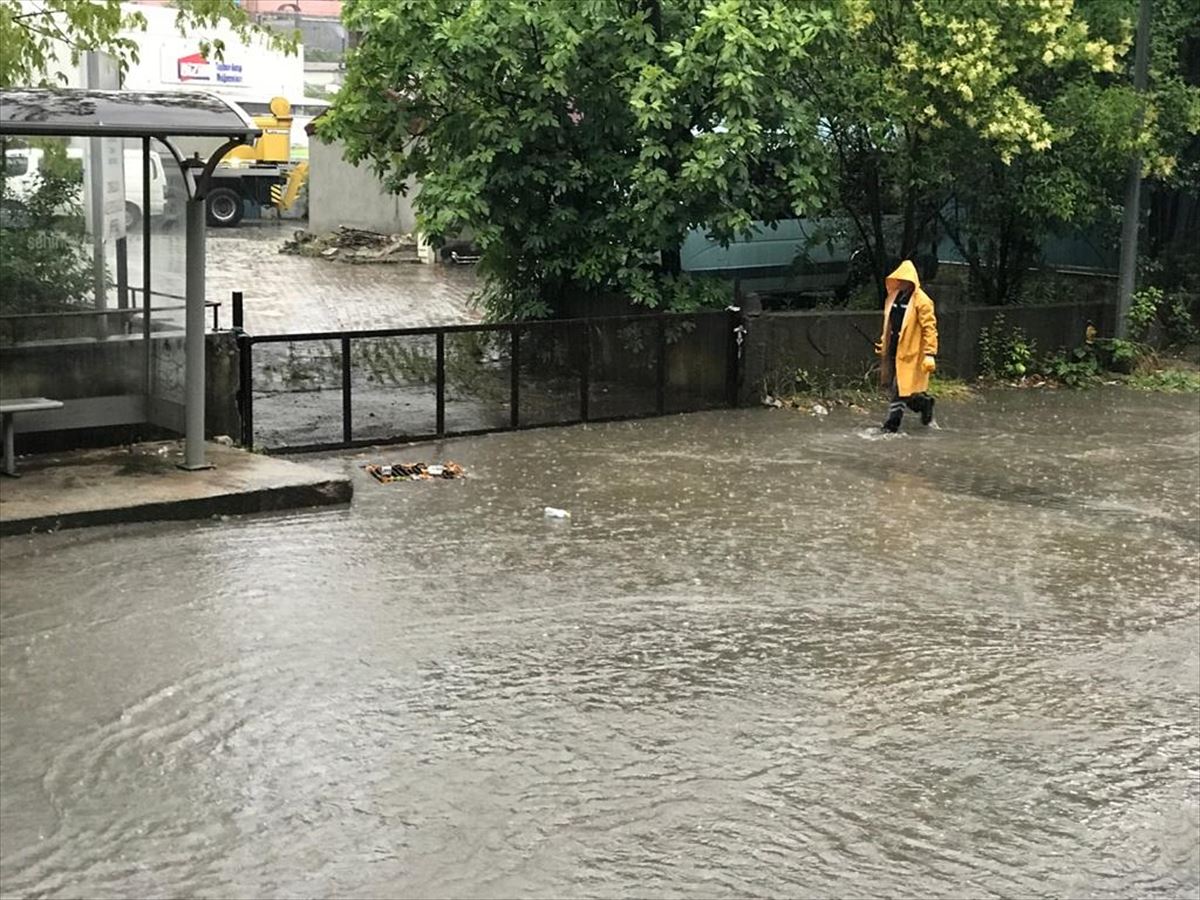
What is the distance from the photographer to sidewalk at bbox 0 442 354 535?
945 centimetres

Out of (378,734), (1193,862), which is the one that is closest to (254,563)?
(378,734)

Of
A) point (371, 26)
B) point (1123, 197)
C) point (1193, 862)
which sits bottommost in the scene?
point (1193, 862)

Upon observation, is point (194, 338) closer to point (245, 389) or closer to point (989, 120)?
point (245, 389)

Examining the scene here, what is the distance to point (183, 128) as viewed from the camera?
9.73 metres

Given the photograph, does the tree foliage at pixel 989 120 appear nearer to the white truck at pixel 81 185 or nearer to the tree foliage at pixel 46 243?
the white truck at pixel 81 185

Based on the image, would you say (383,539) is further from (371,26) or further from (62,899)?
(371,26)

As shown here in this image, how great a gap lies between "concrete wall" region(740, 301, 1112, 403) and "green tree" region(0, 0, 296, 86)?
5.34 m

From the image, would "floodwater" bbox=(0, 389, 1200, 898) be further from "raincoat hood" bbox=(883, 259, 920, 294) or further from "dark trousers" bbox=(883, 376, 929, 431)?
"raincoat hood" bbox=(883, 259, 920, 294)

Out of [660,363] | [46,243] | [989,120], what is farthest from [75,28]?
[989,120]

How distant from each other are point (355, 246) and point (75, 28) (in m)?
17.8

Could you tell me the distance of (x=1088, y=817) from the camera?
5793mm

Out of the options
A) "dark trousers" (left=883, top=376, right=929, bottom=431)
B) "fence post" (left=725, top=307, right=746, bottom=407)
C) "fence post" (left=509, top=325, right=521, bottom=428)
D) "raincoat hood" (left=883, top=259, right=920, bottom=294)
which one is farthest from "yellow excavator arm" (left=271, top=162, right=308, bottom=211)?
"dark trousers" (left=883, top=376, right=929, bottom=431)

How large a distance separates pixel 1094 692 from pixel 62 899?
186 inches

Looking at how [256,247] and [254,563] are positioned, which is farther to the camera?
[256,247]
